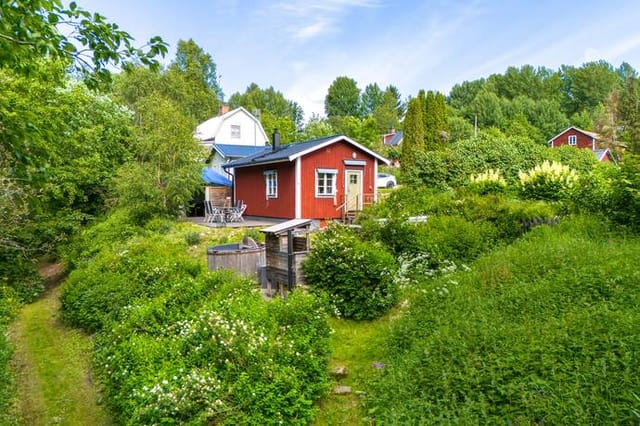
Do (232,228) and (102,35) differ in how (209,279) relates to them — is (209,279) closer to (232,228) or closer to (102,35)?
(102,35)

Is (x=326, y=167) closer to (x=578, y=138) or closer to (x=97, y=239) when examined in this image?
(x=97, y=239)

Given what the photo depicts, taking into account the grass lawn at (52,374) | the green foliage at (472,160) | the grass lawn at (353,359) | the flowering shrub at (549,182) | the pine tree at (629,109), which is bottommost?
the grass lawn at (52,374)

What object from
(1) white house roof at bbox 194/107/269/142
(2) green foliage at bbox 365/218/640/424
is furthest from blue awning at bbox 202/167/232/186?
(2) green foliage at bbox 365/218/640/424

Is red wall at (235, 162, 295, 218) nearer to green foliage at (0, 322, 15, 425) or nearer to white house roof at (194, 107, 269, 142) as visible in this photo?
green foliage at (0, 322, 15, 425)

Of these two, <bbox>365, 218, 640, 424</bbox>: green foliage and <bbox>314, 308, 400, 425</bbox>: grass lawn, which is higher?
<bbox>365, 218, 640, 424</bbox>: green foliage

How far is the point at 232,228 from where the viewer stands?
16281 millimetres

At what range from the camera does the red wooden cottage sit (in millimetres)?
17117

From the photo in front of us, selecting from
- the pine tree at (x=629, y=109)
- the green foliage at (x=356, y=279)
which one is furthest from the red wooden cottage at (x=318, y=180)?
the pine tree at (x=629, y=109)

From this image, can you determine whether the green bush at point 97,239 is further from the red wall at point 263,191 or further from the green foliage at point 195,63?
the green foliage at point 195,63

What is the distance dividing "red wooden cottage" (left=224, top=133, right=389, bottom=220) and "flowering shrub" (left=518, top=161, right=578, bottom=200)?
720 centimetres

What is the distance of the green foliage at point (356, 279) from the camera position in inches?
285

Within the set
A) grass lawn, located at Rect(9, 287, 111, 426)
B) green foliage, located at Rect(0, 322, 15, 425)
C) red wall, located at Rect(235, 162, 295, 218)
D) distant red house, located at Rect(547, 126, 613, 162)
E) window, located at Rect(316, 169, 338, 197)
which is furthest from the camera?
distant red house, located at Rect(547, 126, 613, 162)

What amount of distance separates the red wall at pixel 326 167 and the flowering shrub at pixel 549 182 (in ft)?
24.0

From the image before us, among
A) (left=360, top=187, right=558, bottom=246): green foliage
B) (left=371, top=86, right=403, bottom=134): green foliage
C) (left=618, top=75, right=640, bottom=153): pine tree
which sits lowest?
(left=360, top=187, right=558, bottom=246): green foliage
